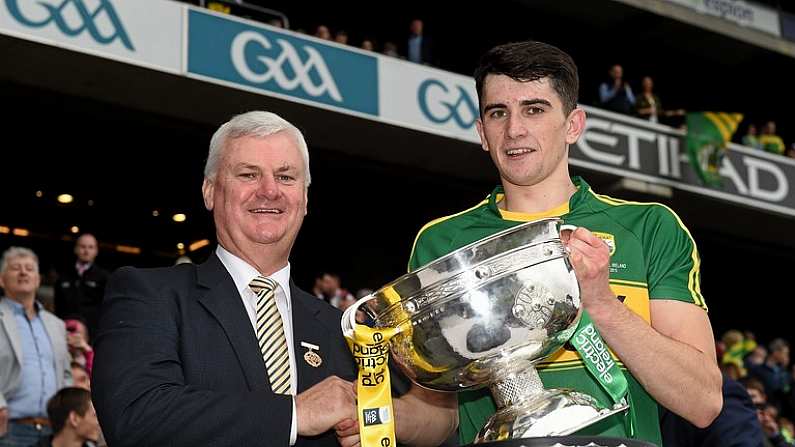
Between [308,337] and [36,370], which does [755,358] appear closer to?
[36,370]

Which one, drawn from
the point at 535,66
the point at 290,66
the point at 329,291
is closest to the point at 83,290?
the point at 329,291

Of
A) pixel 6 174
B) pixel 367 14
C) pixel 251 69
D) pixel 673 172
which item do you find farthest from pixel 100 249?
pixel 673 172

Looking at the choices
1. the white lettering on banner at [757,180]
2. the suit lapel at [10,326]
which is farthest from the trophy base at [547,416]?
the white lettering on banner at [757,180]

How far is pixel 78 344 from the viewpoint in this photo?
6.99m

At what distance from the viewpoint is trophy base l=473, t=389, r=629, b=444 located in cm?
176

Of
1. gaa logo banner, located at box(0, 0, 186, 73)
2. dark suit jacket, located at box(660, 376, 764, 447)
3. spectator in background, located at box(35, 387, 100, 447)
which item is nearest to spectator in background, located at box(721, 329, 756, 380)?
gaa logo banner, located at box(0, 0, 186, 73)

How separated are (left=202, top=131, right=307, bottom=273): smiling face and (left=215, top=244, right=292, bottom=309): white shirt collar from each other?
0.02 metres

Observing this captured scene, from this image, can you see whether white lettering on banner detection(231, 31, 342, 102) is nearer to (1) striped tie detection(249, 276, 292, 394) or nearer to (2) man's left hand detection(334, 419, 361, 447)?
(1) striped tie detection(249, 276, 292, 394)

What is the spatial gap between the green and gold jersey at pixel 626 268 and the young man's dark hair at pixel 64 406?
3.37 meters

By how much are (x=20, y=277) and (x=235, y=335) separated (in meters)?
4.57

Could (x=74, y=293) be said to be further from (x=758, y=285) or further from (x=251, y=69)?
(x=758, y=285)

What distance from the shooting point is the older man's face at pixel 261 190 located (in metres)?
2.48

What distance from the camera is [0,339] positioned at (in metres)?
6.16

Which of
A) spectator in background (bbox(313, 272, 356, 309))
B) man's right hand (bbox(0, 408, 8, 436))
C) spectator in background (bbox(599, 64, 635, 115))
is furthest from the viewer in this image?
spectator in background (bbox(599, 64, 635, 115))
